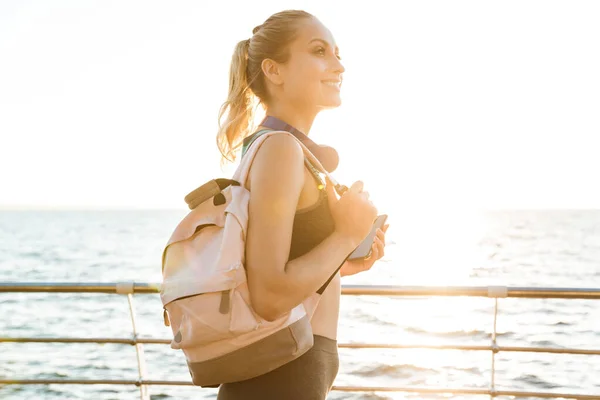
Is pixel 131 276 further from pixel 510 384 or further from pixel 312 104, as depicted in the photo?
pixel 312 104

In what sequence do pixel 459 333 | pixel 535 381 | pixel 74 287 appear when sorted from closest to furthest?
pixel 74 287 < pixel 535 381 < pixel 459 333

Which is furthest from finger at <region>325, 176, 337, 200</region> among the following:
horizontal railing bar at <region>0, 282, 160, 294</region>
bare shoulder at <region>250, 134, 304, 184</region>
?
horizontal railing bar at <region>0, 282, 160, 294</region>

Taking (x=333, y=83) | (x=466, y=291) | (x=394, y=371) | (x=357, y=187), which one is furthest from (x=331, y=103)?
(x=394, y=371)

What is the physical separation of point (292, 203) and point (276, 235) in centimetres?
7

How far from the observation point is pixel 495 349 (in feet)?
9.02

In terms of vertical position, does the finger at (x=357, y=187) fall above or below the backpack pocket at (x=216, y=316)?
above

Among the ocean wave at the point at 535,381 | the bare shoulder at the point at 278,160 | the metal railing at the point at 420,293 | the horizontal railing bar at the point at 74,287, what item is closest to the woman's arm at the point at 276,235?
the bare shoulder at the point at 278,160

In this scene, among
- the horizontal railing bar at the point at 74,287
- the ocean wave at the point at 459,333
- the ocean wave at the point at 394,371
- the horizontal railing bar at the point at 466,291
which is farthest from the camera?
the ocean wave at the point at 459,333

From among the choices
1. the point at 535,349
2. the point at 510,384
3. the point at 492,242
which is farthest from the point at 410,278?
the point at 492,242

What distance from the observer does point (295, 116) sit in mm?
1474

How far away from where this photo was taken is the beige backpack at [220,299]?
1.17 metres

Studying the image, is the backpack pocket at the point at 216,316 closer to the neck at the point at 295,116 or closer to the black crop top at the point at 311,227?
the black crop top at the point at 311,227

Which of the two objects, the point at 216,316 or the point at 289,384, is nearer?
the point at 216,316

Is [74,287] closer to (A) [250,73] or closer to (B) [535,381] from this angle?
(A) [250,73]
